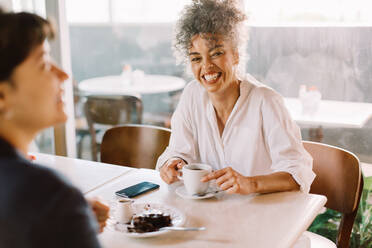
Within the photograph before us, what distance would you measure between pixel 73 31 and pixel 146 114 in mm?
875

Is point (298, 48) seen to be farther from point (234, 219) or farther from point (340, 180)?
point (234, 219)

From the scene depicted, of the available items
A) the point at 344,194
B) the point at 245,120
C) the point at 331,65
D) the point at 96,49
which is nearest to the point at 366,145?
the point at 331,65

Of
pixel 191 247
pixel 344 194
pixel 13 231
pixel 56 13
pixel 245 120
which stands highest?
pixel 56 13

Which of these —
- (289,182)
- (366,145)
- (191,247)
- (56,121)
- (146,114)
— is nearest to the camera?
(56,121)

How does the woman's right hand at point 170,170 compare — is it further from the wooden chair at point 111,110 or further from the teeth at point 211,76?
the wooden chair at point 111,110

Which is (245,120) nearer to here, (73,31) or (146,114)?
(146,114)

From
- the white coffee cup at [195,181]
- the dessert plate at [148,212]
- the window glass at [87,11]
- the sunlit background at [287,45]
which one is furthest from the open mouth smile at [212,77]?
the window glass at [87,11]

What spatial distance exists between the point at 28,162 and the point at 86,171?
1216 mm

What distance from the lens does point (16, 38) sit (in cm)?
62

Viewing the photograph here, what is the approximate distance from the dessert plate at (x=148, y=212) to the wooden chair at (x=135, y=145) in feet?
2.63

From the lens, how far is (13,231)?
1.84 ft

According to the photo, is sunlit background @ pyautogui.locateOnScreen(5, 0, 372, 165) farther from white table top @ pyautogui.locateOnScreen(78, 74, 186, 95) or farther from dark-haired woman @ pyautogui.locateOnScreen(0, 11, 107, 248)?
dark-haired woman @ pyautogui.locateOnScreen(0, 11, 107, 248)

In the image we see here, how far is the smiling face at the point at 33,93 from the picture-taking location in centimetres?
63

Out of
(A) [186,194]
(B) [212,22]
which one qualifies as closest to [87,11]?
(B) [212,22]
